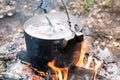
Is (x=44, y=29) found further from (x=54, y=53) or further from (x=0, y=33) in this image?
(x=0, y=33)

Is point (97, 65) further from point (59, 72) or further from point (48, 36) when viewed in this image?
point (48, 36)

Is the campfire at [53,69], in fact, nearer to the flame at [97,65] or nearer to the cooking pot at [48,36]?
the flame at [97,65]

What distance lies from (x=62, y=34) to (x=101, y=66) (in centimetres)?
115

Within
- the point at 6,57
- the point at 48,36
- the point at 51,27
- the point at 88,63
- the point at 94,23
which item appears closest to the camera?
the point at 48,36

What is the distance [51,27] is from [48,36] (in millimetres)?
235

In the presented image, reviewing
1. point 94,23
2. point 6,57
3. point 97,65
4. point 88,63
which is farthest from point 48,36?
point 94,23

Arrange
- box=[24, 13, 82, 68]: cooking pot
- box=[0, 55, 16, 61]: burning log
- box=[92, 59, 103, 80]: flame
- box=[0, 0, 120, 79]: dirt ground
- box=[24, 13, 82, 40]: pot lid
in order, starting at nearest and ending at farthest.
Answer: box=[24, 13, 82, 68]: cooking pot → box=[24, 13, 82, 40]: pot lid → box=[92, 59, 103, 80]: flame → box=[0, 55, 16, 61]: burning log → box=[0, 0, 120, 79]: dirt ground

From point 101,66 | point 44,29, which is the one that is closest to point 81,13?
point 101,66

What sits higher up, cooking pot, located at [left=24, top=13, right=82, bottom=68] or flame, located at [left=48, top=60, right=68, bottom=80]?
cooking pot, located at [left=24, top=13, right=82, bottom=68]

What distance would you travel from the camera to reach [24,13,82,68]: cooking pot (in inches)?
117

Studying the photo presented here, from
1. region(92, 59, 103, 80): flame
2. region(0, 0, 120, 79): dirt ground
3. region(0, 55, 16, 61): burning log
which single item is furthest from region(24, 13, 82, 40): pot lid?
region(0, 0, 120, 79): dirt ground

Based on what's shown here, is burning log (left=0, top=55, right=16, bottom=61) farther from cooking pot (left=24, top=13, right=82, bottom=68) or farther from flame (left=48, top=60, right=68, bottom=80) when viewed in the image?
flame (left=48, top=60, right=68, bottom=80)

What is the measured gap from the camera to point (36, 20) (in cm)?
351

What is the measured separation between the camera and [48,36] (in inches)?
121
